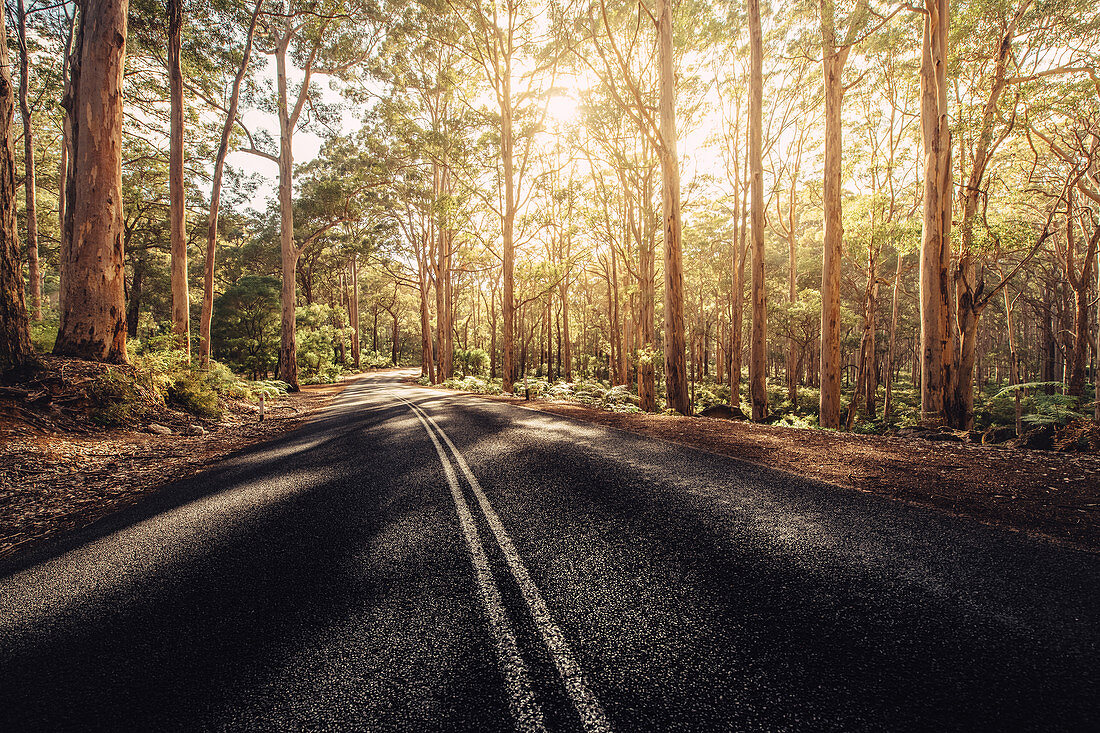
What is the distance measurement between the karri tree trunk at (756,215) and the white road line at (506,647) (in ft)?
38.0

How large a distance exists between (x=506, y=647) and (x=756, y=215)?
44.6 feet

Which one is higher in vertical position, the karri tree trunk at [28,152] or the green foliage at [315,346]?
the karri tree trunk at [28,152]

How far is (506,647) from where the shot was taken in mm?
1913

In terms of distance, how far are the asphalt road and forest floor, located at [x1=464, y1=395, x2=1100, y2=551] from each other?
408 mm

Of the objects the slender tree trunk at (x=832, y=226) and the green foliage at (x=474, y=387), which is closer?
the slender tree trunk at (x=832, y=226)

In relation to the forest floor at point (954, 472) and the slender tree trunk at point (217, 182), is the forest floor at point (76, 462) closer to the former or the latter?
the forest floor at point (954, 472)

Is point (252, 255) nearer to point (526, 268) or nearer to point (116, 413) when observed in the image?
point (526, 268)

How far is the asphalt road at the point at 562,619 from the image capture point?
1.56 meters

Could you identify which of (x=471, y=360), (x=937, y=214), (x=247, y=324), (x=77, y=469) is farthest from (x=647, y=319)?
(x=471, y=360)

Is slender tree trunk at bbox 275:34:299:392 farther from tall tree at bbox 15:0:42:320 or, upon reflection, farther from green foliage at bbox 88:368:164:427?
green foliage at bbox 88:368:164:427

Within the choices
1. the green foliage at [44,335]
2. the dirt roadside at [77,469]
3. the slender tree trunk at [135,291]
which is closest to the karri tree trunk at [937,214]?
the dirt roadside at [77,469]

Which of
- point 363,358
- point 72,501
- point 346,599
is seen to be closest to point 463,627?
point 346,599

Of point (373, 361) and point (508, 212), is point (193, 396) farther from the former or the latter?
point (373, 361)

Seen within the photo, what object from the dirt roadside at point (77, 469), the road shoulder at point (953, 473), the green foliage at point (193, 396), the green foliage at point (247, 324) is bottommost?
the dirt roadside at point (77, 469)
